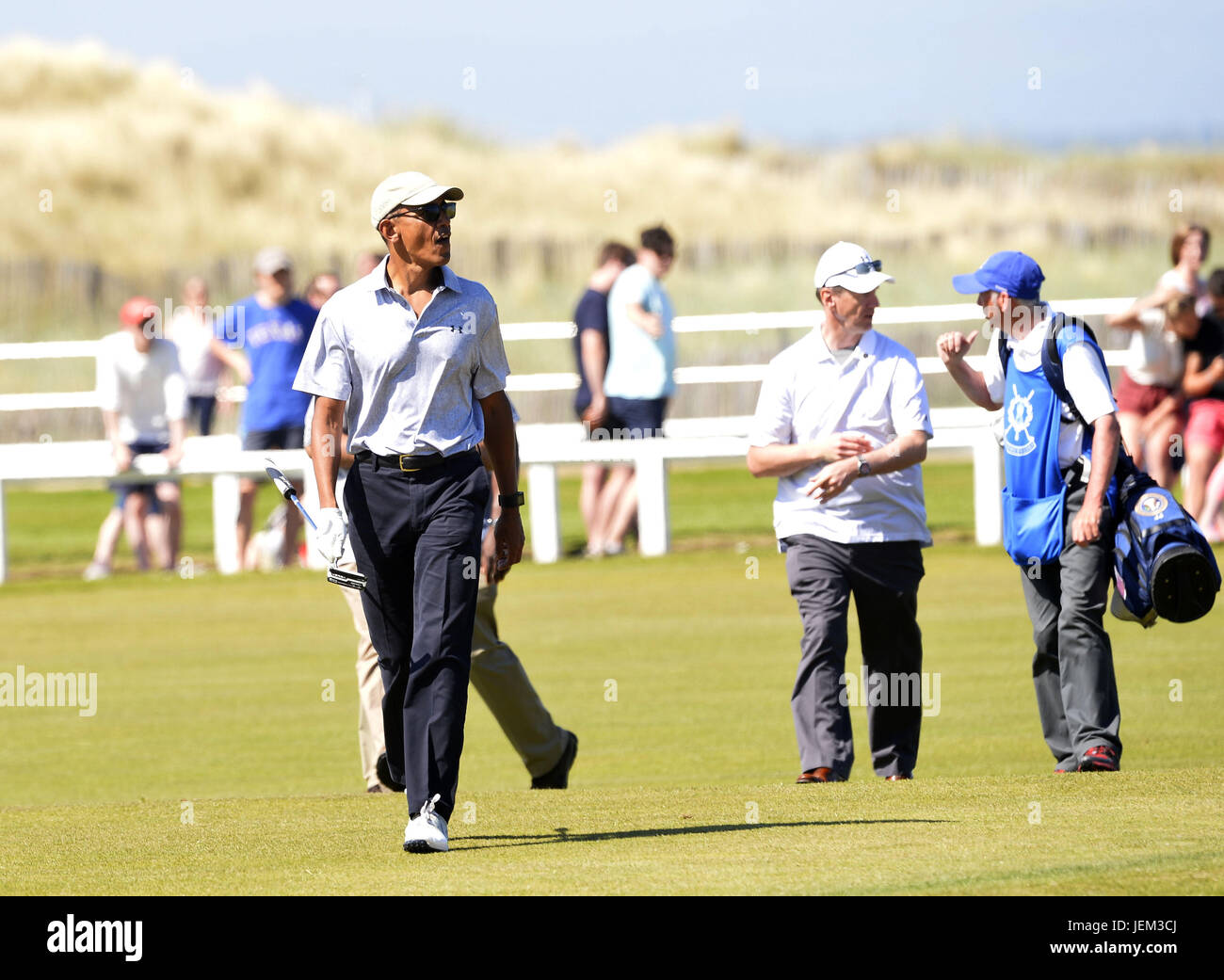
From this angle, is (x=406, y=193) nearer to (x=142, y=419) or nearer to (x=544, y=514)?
(x=544, y=514)

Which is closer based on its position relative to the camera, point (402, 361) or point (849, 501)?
point (402, 361)

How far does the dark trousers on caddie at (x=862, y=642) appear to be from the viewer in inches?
352

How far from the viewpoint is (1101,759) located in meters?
8.62

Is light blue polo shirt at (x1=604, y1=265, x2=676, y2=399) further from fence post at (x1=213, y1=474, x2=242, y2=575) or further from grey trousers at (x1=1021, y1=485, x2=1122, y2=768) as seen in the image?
grey trousers at (x1=1021, y1=485, x2=1122, y2=768)

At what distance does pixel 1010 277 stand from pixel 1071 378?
516mm

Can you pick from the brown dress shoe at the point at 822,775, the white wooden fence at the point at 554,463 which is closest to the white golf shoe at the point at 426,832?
the brown dress shoe at the point at 822,775

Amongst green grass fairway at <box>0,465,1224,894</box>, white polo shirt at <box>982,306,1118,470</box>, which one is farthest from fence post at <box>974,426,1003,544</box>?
white polo shirt at <box>982,306,1118,470</box>

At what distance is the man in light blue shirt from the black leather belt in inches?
374

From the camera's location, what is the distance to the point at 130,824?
7.93 metres

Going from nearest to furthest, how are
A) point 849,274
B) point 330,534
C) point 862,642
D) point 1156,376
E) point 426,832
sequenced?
point 426,832 → point 330,534 → point 849,274 → point 862,642 → point 1156,376

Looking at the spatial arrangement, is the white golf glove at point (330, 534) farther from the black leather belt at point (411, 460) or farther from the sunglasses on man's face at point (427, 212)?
the sunglasses on man's face at point (427, 212)

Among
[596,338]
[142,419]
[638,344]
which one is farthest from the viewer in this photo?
[142,419]

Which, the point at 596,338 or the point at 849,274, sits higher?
the point at 849,274

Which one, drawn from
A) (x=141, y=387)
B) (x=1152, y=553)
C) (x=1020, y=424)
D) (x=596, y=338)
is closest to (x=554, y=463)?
(x=596, y=338)
